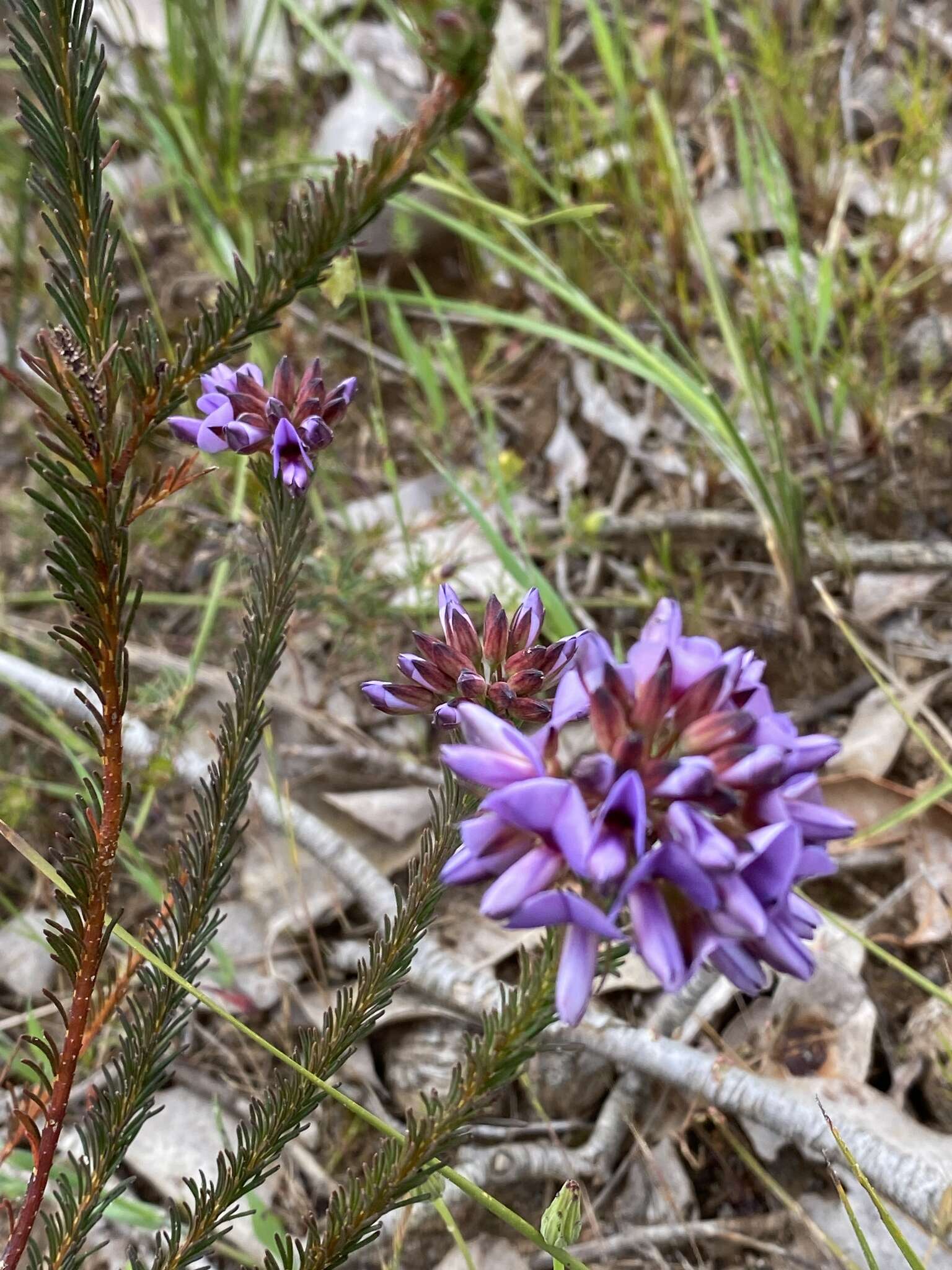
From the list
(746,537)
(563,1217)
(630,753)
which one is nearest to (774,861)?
(630,753)

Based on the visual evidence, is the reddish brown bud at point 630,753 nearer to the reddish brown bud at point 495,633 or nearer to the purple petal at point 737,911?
the purple petal at point 737,911

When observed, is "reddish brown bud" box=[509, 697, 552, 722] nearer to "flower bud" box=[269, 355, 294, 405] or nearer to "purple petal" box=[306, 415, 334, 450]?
"purple petal" box=[306, 415, 334, 450]

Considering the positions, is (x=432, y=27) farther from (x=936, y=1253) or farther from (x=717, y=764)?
(x=936, y=1253)

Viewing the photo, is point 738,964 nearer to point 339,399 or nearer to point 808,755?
point 808,755

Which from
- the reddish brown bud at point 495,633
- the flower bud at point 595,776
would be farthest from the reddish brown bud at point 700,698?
the reddish brown bud at point 495,633

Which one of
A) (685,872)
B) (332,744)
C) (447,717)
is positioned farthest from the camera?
(332,744)

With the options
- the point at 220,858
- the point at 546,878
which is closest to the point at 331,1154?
the point at 220,858
